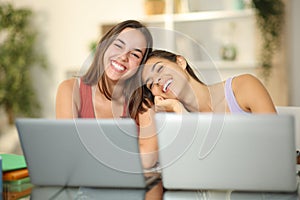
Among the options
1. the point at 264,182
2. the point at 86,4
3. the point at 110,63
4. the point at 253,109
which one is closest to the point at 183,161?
the point at 264,182

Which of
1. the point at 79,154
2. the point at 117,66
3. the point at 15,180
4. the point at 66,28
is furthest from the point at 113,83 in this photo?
the point at 66,28

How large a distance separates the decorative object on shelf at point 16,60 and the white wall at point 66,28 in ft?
0.25

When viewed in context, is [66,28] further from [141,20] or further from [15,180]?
[15,180]

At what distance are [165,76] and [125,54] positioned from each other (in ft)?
0.55

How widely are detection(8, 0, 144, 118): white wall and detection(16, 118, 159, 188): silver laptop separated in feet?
5.60

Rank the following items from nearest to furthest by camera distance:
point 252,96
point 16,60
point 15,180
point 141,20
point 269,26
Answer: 1. point 15,180
2. point 252,96
3. point 269,26
4. point 141,20
5. point 16,60

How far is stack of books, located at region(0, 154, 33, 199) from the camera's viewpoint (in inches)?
53.6

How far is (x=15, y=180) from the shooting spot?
141 centimetres

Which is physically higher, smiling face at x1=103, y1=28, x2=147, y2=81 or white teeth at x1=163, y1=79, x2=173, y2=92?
smiling face at x1=103, y1=28, x2=147, y2=81

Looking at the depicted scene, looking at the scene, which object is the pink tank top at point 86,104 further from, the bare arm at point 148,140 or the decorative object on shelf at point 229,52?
the decorative object on shelf at point 229,52

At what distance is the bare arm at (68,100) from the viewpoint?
64.8 inches

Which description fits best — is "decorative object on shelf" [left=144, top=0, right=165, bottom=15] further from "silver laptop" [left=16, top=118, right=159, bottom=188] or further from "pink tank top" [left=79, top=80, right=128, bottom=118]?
"silver laptop" [left=16, top=118, right=159, bottom=188]

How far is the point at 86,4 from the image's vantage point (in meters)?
3.05

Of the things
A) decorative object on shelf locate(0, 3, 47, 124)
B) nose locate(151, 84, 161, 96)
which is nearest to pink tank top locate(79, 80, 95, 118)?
nose locate(151, 84, 161, 96)
